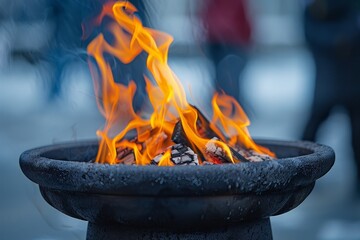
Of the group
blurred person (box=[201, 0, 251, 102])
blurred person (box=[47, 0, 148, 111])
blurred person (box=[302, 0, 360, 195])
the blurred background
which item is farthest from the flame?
blurred person (box=[201, 0, 251, 102])

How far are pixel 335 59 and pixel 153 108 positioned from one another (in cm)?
290

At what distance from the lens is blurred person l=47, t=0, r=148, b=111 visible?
167 inches

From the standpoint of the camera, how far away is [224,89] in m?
7.73

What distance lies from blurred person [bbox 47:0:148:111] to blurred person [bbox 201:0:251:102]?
1126 millimetres

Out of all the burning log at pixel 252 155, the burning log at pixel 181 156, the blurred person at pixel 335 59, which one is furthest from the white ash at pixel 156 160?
the blurred person at pixel 335 59

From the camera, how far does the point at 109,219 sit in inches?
87.4

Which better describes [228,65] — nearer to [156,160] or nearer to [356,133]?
[356,133]

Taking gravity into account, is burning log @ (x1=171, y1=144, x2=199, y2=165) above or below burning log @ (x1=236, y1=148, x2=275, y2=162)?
above

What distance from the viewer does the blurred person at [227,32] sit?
266 inches

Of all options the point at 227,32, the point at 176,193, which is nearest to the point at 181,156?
the point at 176,193

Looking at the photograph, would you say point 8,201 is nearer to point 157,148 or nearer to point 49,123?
point 157,148

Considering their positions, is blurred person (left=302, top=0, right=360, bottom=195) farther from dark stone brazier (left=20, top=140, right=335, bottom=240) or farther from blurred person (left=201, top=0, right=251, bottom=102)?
dark stone brazier (left=20, top=140, right=335, bottom=240)

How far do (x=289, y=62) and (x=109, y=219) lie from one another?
15.4 meters

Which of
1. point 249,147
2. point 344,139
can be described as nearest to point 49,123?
point 344,139
